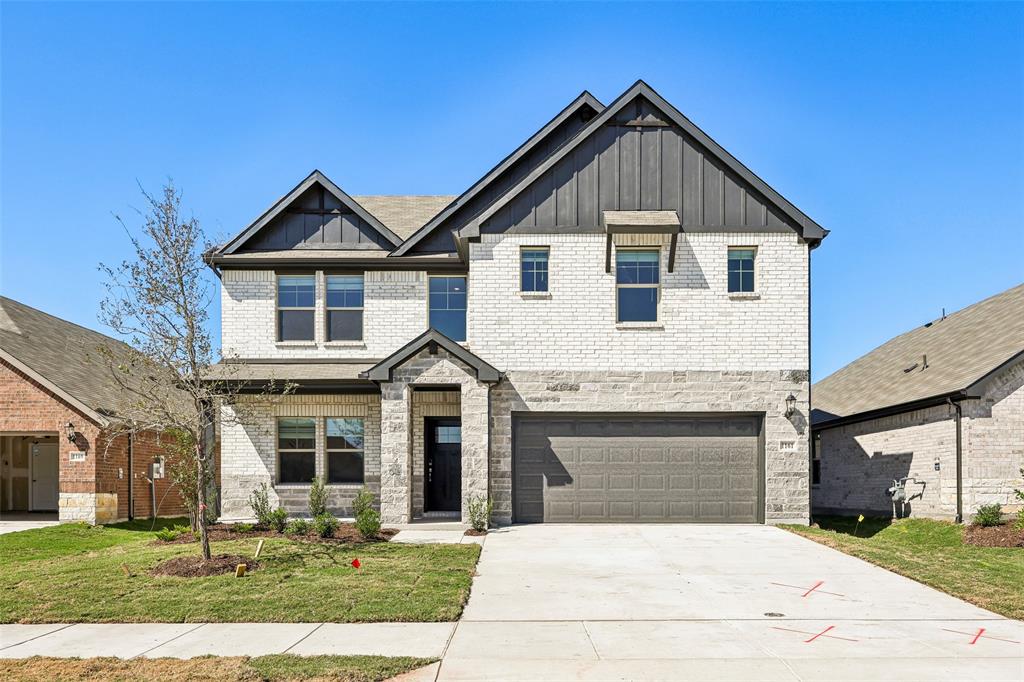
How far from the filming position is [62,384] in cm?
2053

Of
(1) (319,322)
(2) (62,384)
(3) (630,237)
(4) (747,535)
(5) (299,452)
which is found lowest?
(4) (747,535)

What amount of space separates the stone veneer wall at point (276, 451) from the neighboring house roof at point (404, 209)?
194 inches

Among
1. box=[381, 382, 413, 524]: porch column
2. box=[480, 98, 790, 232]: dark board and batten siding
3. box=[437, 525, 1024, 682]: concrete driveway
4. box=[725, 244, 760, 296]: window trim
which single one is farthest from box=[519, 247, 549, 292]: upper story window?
box=[437, 525, 1024, 682]: concrete driveway

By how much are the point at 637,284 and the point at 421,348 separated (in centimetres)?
536

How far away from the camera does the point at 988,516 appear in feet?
60.2

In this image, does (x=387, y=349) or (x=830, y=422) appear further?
(x=830, y=422)

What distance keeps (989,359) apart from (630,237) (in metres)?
9.39

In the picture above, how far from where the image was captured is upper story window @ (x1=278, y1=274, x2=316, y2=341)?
824 inches

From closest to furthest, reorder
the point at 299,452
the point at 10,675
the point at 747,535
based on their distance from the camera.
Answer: the point at 10,675 → the point at 747,535 → the point at 299,452

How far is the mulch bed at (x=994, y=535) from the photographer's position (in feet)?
55.5

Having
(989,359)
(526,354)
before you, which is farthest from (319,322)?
(989,359)

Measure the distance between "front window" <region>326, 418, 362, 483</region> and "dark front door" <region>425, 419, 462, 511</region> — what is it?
70.2 inches

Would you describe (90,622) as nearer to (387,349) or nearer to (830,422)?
(387,349)

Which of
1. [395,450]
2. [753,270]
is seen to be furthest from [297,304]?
[753,270]
